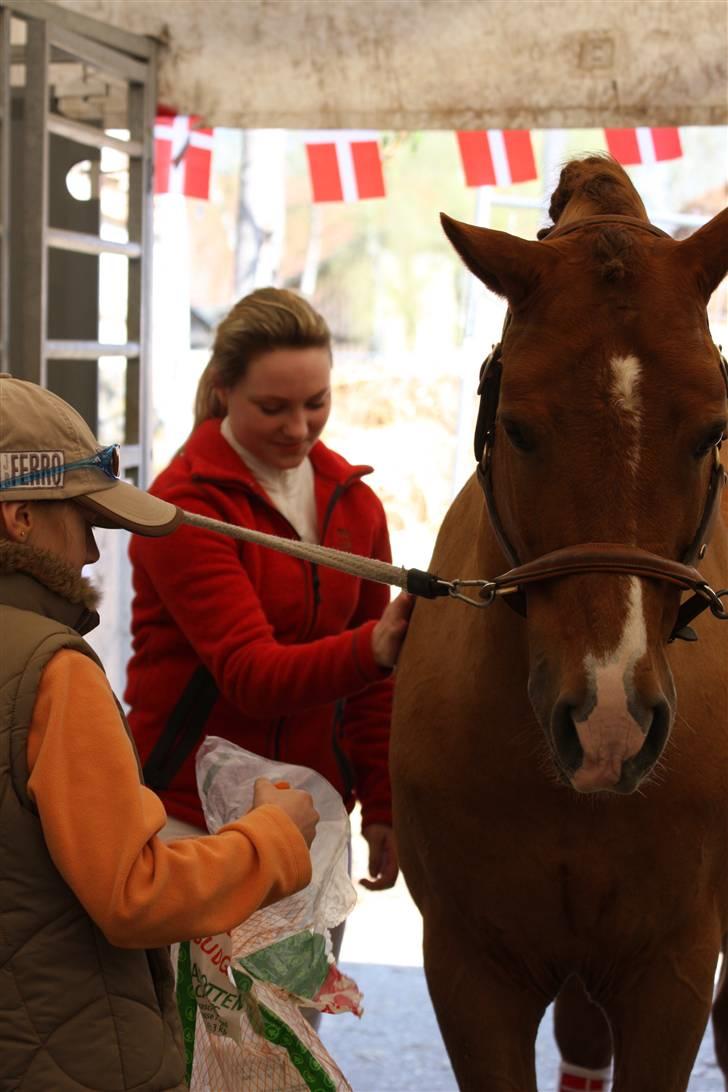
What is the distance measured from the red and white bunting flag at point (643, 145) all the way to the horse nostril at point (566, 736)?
11.0ft

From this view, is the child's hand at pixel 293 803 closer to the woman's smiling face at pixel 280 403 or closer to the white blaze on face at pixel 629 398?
the white blaze on face at pixel 629 398

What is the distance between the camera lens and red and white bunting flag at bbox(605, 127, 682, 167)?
446 cm

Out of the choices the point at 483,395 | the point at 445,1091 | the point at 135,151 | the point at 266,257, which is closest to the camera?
the point at 483,395

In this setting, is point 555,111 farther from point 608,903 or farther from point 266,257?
point 266,257

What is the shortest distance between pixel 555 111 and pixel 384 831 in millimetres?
1933

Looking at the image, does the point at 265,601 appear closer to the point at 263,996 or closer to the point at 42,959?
the point at 263,996

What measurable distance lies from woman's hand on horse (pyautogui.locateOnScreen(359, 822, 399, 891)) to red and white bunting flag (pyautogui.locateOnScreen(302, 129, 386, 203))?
2.98 m

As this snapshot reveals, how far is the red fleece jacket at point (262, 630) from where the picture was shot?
6.98 ft

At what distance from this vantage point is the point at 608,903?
6.04 ft

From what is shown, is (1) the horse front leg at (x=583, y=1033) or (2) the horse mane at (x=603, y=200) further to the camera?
(1) the horse front leg at (x=583, y=1033)

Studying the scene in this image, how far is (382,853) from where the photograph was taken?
96.5 inches

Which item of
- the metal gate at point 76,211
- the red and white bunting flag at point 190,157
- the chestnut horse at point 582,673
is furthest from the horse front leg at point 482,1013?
the red and white bunting flag at point 190,157

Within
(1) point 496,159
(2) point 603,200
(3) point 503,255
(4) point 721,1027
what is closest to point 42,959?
(3) point 503,255

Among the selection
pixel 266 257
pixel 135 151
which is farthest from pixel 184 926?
pixel 266 257
